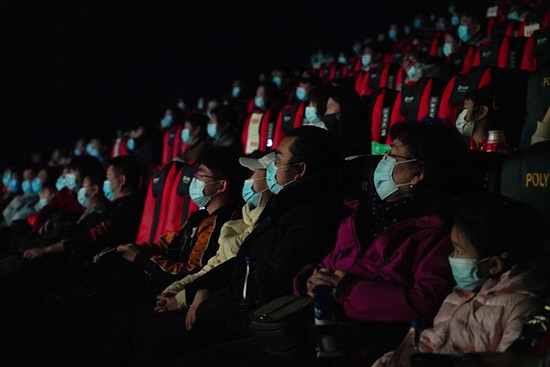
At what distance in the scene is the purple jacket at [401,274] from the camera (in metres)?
1.81

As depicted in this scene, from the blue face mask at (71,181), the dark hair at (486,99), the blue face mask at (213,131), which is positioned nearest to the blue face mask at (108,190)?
the blue face mask at (71,181)

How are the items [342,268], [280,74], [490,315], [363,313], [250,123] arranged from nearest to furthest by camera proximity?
[490,315]
[363,313]
[342,268]
[250,123]
[280,74]

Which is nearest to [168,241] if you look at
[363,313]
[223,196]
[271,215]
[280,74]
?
[223,196]

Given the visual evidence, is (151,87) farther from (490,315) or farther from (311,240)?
(490,315)

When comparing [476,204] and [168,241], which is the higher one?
[476,204]

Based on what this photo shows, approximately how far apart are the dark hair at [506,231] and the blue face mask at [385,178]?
64 centimetres

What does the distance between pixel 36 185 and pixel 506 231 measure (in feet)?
17.3

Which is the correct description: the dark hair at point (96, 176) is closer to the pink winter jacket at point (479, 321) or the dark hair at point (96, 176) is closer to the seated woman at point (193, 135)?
the seated woman at point (193, 135)

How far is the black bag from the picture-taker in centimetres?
191

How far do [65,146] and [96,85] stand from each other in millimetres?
1143

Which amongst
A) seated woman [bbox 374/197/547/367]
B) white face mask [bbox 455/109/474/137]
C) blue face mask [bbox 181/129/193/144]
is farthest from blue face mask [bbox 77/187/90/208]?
seated woman [bbox 374/197/547/367]

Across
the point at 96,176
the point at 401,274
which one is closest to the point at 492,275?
the point at 401,274

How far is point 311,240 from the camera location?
7.84 feet

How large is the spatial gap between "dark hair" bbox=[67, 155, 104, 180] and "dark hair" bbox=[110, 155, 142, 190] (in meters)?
0.30
